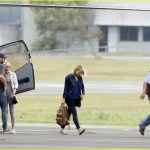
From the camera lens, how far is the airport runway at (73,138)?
1432 centimetres

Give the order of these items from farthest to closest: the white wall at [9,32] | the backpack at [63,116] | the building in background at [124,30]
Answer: the white wall at [9,32], the building in background at [124,30], the backpack at [63,116]

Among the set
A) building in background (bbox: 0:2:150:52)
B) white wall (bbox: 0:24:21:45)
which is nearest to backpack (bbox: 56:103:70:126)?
building in background (bbox: 0:2:150:52)

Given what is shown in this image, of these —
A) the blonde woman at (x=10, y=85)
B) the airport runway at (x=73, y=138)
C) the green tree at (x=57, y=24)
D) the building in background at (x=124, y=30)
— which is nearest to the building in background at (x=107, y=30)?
the building in background at (x=124, y=30)

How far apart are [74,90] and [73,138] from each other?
145 cm

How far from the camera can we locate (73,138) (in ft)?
52.2

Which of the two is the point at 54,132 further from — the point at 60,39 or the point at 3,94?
the point at 60,39

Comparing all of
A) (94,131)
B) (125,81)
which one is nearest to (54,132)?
(94,131)

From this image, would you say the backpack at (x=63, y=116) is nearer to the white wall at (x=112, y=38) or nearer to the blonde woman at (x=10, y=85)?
the blonde woman at (x=10, y=85)

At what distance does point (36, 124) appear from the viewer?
19.7m

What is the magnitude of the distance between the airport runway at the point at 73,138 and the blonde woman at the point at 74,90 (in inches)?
21.9

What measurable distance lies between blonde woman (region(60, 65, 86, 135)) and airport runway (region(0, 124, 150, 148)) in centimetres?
56

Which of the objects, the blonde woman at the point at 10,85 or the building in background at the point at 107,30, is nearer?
the blonde woman at the point at 10,85

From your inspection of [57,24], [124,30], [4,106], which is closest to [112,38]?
[124,30]

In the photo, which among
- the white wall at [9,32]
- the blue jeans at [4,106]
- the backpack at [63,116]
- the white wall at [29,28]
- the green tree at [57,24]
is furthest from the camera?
the white wall at [29,28]
